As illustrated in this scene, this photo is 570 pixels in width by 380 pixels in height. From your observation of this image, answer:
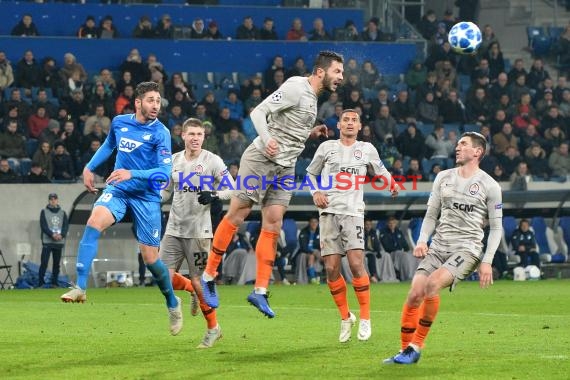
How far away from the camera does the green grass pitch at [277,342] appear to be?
1051cm

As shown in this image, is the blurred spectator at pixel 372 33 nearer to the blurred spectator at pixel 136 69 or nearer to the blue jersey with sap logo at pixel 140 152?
the blurred spectator at pixel 136 69

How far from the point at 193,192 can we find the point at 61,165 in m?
14.0

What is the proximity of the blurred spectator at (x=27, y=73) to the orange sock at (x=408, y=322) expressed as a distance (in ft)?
64.6

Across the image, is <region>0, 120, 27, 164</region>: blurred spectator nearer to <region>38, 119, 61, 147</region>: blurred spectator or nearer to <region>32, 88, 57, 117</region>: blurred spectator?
<region>38, 119, 61, 147</region>: blurred spectator

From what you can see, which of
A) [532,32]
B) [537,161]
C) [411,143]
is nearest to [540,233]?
[537,161]

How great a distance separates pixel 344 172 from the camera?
1383cm

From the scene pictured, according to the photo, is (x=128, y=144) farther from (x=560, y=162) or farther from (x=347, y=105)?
(x=560, y=162)

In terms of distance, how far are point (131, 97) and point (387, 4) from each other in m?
10.7

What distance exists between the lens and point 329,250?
540 inches

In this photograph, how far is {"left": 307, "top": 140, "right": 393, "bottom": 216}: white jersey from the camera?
45.2 feet

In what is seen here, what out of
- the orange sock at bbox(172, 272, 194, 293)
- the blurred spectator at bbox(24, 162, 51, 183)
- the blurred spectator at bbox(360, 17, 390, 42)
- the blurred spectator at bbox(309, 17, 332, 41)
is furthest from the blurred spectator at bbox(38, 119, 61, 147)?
the orange sock at bbox(172, 272, 194, 293)

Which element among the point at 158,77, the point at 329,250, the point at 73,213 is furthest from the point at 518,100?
the point at 329,250

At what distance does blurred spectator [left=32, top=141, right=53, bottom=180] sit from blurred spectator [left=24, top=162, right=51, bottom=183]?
5 cm

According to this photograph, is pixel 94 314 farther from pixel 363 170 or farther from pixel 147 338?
pixel 363 170
